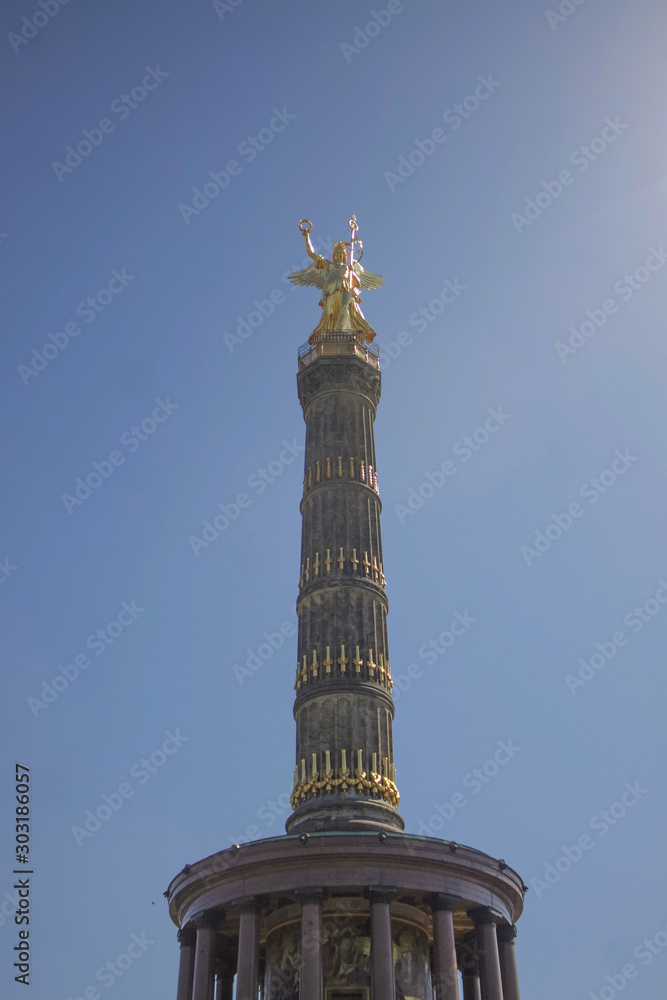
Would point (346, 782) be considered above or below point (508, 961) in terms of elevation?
above

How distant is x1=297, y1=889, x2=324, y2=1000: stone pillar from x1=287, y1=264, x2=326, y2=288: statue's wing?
28415 mm

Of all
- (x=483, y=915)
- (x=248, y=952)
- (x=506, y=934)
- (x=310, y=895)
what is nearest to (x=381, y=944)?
(x=310, y=895)

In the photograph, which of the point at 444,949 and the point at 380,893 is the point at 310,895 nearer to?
the point at 380,893

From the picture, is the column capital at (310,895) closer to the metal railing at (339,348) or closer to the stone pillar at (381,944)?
the stone pillar at (381,944)

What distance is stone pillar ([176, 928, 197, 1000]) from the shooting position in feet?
100

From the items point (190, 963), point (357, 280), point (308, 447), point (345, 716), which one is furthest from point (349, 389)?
point (190, 963)

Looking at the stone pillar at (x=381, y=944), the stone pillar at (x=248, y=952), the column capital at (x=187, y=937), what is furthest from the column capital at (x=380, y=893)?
the column capital at (x=187, y=937)

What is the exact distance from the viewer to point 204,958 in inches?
1169

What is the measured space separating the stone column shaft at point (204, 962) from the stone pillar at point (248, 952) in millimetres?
1631

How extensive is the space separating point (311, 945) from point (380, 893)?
7.96ft

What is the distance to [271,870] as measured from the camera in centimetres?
2917

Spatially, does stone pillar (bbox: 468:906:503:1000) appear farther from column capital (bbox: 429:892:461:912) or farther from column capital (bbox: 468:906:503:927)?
column capital (bbox: 429:892:461:912)

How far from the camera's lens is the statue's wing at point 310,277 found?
47.0m

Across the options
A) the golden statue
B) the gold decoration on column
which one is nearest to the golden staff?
the golden statue
